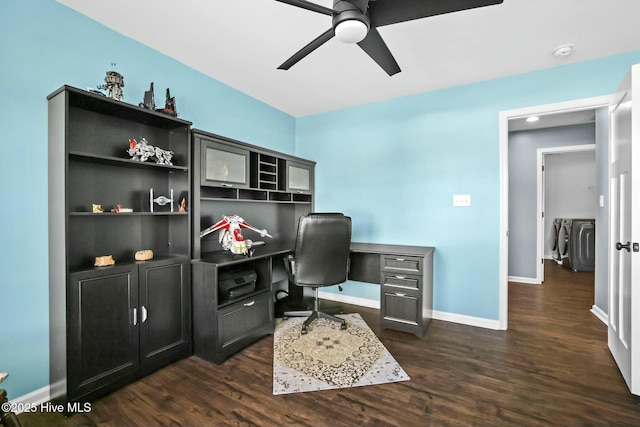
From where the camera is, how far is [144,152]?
2.06 meters

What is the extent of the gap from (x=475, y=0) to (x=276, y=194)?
2.74 meters

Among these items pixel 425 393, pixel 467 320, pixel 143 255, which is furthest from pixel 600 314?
pixel 143 255

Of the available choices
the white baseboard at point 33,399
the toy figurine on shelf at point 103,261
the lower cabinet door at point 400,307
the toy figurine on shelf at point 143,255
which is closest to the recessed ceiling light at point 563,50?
the lower cabinet door at point 400,307

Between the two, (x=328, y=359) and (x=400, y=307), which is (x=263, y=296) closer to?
(x=328, y=359)

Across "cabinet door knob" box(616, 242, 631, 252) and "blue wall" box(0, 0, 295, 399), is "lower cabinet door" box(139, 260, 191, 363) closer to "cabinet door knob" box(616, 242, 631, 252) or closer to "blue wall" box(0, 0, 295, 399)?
"blue wall" box(0, 0, 295, 399)

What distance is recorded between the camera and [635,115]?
1734 mm

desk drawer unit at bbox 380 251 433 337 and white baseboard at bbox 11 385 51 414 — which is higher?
desk drawer unit at bbox 380 251 433 337

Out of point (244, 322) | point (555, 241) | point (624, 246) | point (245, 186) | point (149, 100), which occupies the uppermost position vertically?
point (149, 100)

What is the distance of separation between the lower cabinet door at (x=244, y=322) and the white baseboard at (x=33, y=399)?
3.39 feet

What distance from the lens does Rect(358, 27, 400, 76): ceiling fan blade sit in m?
1.59

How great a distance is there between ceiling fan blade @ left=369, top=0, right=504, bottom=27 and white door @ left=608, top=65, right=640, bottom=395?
4.39 ft

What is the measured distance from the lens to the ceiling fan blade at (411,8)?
1330 millimetres

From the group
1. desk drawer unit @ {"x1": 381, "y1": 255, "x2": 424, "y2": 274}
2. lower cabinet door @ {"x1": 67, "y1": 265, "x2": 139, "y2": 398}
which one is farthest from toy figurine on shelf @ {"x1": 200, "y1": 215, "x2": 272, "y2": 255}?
desk drawer unit @ {"x1": 381, "y1": 255, "x2": 424, "y2": 274}

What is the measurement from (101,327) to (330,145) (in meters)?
3.09
